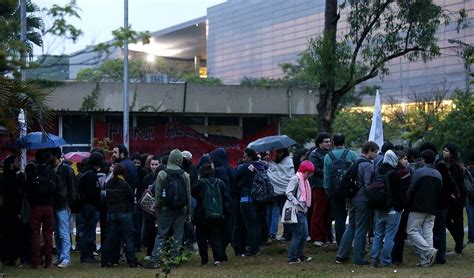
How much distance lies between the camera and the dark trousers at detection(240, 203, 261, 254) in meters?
12.9

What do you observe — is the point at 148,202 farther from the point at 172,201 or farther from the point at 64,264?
the point at 64,264

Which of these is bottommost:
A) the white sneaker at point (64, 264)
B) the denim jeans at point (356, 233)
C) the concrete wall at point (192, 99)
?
the white sneaker at point (64, 264)

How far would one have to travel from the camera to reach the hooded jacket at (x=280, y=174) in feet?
46.0

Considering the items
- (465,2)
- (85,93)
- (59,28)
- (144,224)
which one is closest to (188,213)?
(144,224)

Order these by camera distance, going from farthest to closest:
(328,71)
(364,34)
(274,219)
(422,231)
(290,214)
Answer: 1. (364,34)
2. (328,71)
3. (274,219)
4. (290,214)
5. (422,231)

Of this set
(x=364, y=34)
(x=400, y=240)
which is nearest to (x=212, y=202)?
(x=400, y=240)

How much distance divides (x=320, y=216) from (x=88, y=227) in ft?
12.7

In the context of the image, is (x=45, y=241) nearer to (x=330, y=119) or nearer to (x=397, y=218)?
(x=397, y=218)

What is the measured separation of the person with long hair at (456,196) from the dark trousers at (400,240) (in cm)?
72

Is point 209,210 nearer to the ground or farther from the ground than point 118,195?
nearer to the ground

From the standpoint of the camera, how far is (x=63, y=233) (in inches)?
489

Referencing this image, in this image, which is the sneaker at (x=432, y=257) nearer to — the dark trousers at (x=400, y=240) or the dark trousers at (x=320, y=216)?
the dark trousers at (x=400, y=240)

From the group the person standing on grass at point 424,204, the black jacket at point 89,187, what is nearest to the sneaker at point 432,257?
the person standing on grass at point 424,204

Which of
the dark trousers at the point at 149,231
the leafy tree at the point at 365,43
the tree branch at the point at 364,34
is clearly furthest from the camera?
the tree branch at the point at 364,34
